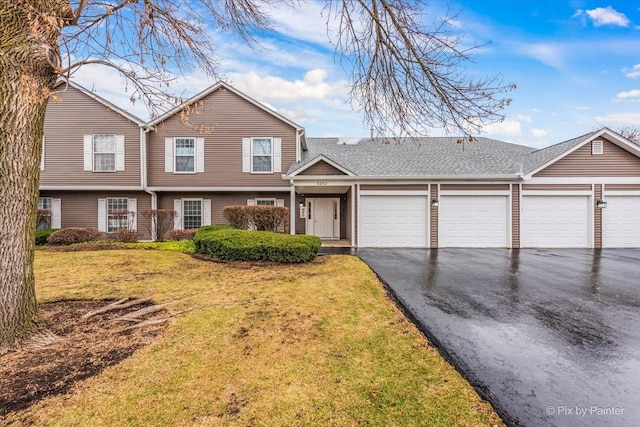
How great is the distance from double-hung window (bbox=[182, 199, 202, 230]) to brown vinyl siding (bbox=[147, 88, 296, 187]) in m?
1.02

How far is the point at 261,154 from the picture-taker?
1331 centimetres

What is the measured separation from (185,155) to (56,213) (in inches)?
261

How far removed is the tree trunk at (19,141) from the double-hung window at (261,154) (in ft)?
32.3

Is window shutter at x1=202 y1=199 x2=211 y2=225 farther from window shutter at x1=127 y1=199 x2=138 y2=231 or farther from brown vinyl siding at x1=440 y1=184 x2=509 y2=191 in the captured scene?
brown vinyl siding at x1=440 y1=184 x2=509 y2=191

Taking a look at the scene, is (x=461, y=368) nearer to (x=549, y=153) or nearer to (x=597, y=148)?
(x=549, y=153)

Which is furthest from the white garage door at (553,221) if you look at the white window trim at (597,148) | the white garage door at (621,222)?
the white window trim at (597,148)

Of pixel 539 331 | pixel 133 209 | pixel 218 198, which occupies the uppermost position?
pixel 218 198

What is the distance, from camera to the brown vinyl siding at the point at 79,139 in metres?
12.9

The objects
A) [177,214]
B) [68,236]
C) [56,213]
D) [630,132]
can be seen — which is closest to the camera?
[68,236]

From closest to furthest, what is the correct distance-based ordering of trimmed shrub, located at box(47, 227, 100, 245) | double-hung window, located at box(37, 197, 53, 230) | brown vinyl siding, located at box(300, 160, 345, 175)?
1. trimmed shrub, located at box(47, 227, 100, 245)
2. brown vinyl siding, located at box(300, 160, 345, 175)
3. double-hung window, located at box(37, 197, 53, 230)

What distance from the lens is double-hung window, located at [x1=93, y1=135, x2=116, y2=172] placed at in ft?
43.1

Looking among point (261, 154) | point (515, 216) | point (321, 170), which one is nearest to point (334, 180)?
point (321, 170)

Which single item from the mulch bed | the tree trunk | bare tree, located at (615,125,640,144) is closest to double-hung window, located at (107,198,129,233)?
the mulch bed

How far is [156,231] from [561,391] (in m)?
14.1
